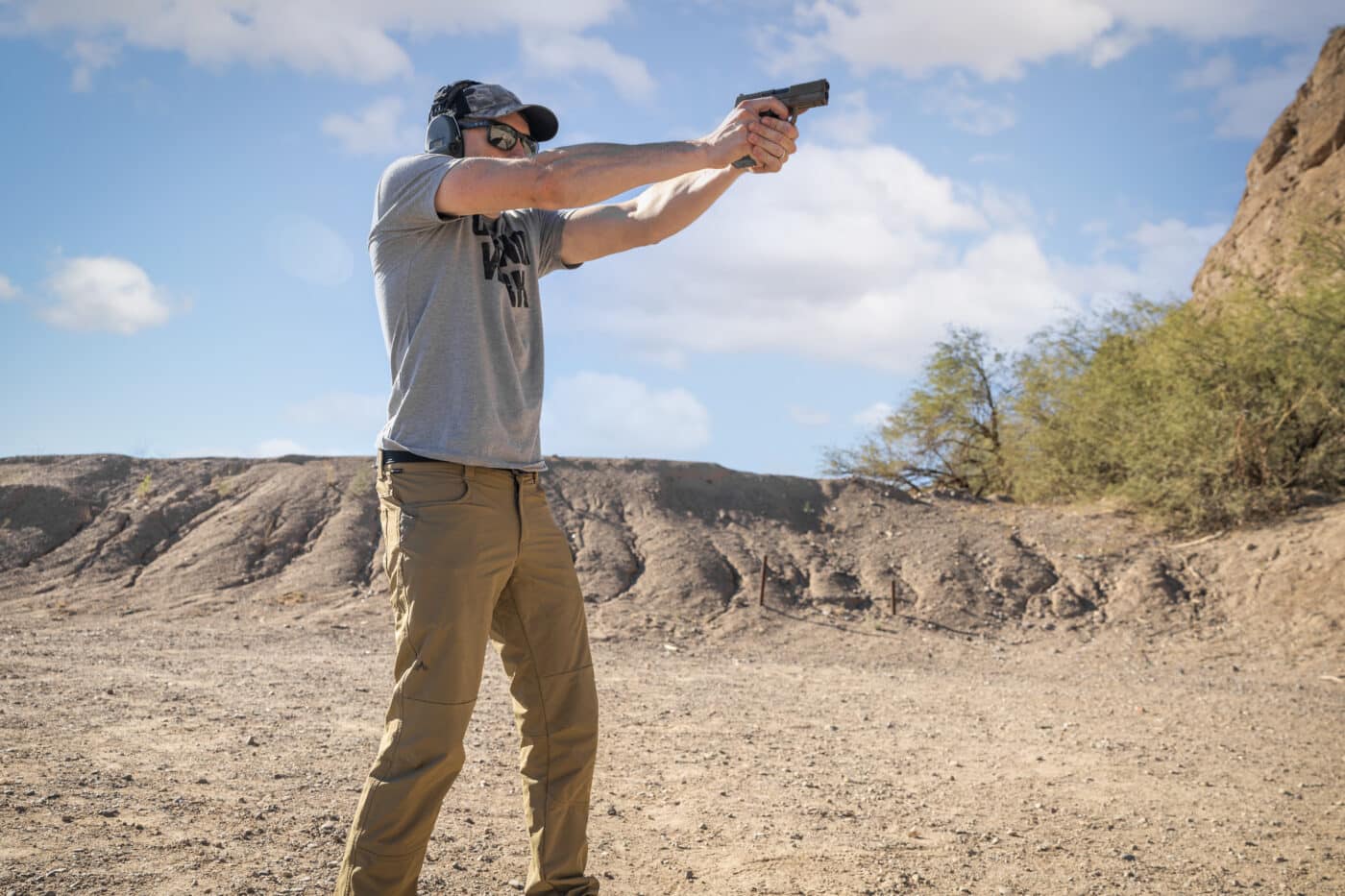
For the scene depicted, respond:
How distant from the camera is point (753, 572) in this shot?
534 inches

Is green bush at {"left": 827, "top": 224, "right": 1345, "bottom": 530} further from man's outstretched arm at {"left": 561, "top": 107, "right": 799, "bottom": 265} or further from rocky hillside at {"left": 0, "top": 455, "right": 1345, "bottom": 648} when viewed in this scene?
man's outstretched arm at {"left": 561, "top": 107, "right": 799, "bottom": 265}

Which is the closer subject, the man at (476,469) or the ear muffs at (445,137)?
the man at (476,469)

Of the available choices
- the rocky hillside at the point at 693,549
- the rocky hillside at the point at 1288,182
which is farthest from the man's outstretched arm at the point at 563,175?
the rocky hillside at the point at 1288,182

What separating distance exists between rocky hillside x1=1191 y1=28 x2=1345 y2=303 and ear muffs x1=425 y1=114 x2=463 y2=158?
17.8 meters

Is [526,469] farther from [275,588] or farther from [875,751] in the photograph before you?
[275,588]

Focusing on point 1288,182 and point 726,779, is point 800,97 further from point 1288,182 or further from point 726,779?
point 1288,182

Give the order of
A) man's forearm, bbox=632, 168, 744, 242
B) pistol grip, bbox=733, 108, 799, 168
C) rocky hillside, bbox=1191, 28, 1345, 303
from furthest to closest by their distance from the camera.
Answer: rocky hillside, bbox=1191, 28, 1345, 303 < man's forearm, bbox=632, 168, 744, 242 < pistol grip, bbox=733, 108, 799, 168

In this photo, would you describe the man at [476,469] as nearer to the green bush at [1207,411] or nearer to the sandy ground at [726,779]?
the sandy ground at [726,779]

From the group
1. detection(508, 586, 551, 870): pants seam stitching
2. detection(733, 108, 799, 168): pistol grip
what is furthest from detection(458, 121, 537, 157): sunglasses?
detection(508, 586, 551, 870): pants seam stitching

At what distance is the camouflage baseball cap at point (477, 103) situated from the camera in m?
2.76

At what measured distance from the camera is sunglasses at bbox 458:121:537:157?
2.75 metres

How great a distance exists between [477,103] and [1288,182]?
70.7ft

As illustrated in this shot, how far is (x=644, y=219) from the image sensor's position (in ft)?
9.95

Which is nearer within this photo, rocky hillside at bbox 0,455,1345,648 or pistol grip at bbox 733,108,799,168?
pistol grip at bbox 733,108,799,168
